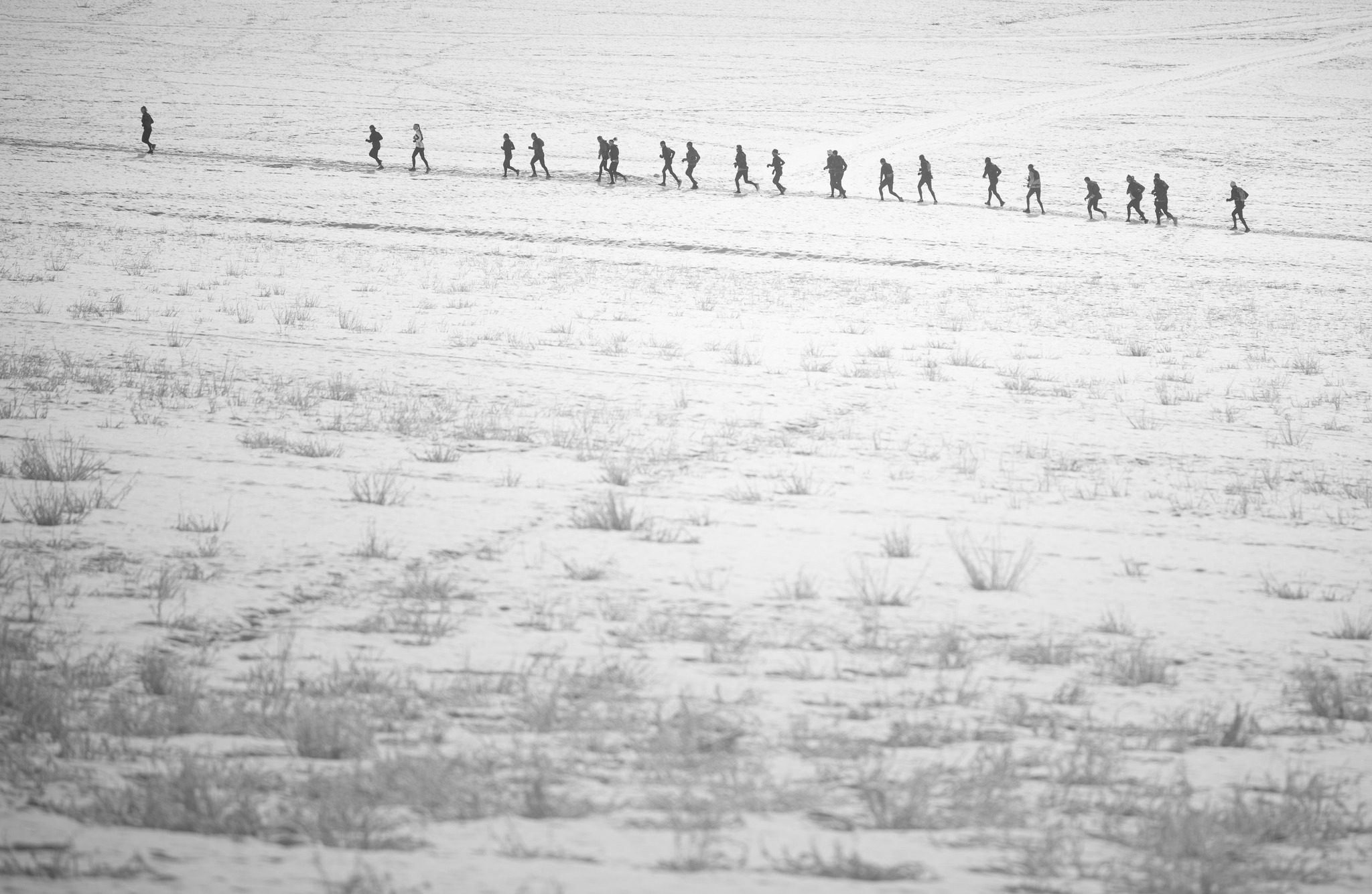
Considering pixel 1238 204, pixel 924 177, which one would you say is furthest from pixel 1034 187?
pixel 1238 204

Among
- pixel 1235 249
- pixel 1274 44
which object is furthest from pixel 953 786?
pixel 1274 44

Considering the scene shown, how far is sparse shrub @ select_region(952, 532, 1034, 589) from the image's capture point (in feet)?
22.4

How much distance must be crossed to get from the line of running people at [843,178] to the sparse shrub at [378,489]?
22.5 metres

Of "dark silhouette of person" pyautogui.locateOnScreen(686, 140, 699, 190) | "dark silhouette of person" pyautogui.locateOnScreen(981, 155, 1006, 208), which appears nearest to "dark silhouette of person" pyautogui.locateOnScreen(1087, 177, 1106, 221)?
"dark silhouette of person" pyautogui.locateOnScreen(981, 155, 1006, 208)

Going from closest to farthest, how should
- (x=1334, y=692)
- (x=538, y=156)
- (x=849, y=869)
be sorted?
(x=849, y=869), (x=1334, y=692), (x=538, y=156)

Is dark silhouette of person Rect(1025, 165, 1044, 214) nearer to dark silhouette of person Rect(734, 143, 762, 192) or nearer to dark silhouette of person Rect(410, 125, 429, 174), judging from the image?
dark silhouette of person Rect(734, 143, 762, 192)

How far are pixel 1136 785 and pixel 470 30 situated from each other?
6617 cm

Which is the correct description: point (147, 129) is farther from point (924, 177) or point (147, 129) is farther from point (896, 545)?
point (896, 545)

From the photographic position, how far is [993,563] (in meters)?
6.91

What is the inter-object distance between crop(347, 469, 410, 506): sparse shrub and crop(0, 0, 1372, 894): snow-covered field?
0.17ft

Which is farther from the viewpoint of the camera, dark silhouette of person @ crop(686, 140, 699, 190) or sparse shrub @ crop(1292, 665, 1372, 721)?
dark silhouette of person @ crop(686, 140, 699, 190)

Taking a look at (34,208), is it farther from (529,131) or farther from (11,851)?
(11,851)

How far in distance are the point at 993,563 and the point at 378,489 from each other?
4.00m

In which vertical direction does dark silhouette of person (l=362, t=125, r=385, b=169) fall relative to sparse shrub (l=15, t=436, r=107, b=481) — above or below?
above
